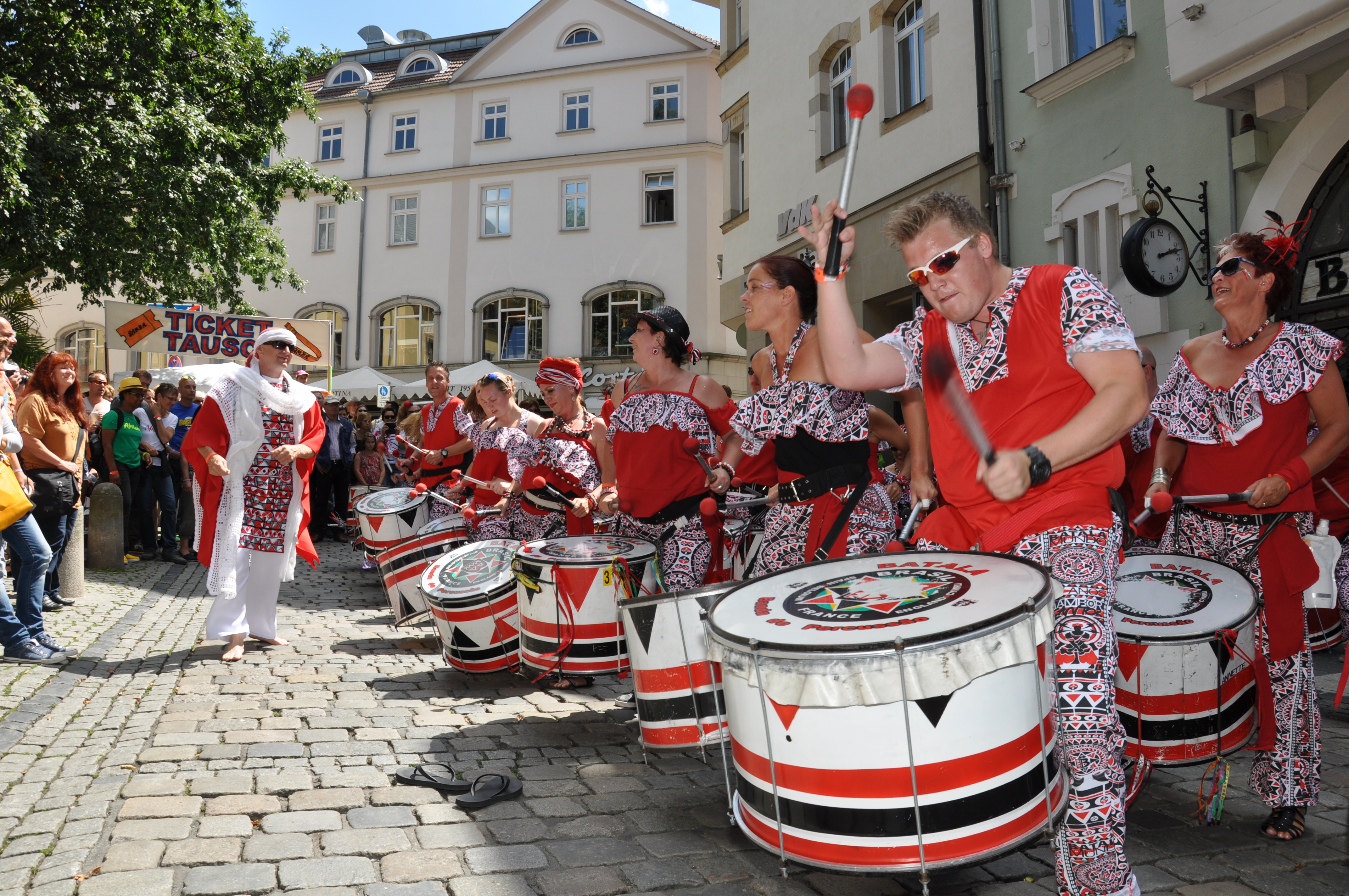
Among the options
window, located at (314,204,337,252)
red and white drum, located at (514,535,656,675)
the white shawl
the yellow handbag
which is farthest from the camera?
window, located at (314,204,337,252)

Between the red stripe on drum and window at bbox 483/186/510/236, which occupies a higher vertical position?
window at bbox 483/186/510/236

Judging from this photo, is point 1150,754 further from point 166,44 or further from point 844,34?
point 166,44

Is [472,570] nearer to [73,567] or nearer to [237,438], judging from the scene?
[237,438]

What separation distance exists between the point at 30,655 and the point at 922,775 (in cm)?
572

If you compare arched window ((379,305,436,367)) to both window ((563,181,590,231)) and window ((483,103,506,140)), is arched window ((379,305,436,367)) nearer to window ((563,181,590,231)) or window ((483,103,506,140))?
window ((563,181,590,231))

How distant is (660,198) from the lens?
3002 cm

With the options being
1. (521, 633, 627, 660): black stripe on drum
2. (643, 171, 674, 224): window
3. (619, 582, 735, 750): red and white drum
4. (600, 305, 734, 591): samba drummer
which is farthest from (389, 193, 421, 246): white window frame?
(619, 582, 735, 750): red and white drum

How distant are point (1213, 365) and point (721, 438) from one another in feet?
7.20

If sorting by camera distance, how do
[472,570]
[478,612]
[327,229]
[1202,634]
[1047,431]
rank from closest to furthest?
[1047,431] → [1202,634] → [478,612] → [472,570] → [327,229]

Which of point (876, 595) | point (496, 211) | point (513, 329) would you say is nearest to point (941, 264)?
point (876, 595)

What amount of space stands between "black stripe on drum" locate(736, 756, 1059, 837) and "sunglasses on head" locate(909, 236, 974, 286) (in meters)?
1.19

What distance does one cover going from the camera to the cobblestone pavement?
2.90m

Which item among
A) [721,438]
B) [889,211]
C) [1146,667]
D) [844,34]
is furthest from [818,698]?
[844,34]

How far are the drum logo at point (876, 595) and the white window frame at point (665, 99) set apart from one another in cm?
2896
